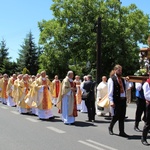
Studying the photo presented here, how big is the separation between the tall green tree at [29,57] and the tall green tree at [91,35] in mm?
16855

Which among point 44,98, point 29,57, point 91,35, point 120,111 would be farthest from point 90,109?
point 29,57

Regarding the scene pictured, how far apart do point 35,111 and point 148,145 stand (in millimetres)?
6826

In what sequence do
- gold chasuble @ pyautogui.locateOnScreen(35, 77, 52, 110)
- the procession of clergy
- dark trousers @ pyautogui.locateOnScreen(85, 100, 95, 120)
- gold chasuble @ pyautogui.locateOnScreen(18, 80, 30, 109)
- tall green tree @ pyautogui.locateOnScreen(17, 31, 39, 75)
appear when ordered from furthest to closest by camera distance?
1. tall green tree @ pyautogui.locateOnScreen(17, 31, 39, 75)
2. gold chasuble @ pyautogui.locateOnScreen(18, 80, 30, 109)
3. gold chasuble @ pyautogui.locateOnScreen(35, 77, 52, 110)
4. dark trousers @ pyautogui.locateOnScreen(85, 100, 95, 120)
5. the procession of clergy

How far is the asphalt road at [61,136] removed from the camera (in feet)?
23.8

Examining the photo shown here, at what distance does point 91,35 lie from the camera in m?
31.4

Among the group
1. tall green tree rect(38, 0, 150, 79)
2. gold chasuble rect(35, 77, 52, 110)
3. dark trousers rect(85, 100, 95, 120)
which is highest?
tall green tree rect(38, 0, 150, 79)

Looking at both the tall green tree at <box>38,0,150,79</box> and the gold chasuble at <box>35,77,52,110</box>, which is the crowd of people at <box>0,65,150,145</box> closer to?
the gold chasuble at <box>35,77,52,110</box>

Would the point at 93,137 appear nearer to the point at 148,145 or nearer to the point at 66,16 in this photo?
the point at 148,145

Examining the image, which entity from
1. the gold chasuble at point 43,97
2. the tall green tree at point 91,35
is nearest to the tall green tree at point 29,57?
the tall green tree at point 91,35

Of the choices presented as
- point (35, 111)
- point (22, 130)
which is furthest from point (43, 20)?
point (22, 130)

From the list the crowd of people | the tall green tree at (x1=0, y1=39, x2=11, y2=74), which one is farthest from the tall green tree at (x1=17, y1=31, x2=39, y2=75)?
the crowd of people

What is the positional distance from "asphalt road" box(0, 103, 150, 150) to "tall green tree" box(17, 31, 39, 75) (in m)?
41.0

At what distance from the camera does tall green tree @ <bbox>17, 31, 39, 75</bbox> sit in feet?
170

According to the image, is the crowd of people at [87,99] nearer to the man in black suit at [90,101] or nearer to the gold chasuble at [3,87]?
the man in black suit at [90,101]
